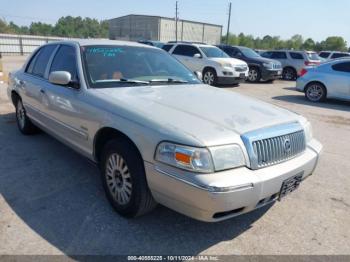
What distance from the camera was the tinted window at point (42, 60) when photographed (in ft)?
15.8

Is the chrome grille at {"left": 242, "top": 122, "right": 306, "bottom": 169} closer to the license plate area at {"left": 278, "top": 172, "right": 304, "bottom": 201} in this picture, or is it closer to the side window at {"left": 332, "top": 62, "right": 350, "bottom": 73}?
the license plate area at {"left": 278, "top": 172, "right": 304, "bottom": 201}

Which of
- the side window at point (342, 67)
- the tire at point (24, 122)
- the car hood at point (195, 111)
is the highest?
the car hood at point (195, 111)

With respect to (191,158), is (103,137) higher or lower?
lower

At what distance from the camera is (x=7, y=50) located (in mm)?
31453

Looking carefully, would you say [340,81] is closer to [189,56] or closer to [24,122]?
[189,56]

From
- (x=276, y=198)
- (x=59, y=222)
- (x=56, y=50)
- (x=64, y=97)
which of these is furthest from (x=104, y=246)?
(x=56, y=50)

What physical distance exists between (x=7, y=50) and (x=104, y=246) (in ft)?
110

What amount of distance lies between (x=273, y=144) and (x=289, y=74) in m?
17.2

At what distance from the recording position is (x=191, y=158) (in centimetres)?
252

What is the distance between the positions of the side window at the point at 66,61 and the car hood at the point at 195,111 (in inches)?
25.2

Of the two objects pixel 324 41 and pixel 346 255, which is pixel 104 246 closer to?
pixel 346 255

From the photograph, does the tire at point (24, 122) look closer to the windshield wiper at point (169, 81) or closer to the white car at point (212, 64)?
the windshield wiper at point (169, 81)

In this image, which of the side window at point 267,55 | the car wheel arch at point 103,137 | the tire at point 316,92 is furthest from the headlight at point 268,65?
the car wheel arch at point 103,137

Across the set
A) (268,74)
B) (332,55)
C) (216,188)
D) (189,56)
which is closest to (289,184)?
(216,188)
